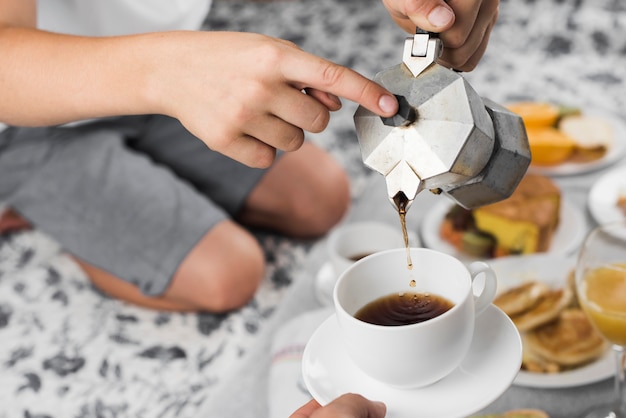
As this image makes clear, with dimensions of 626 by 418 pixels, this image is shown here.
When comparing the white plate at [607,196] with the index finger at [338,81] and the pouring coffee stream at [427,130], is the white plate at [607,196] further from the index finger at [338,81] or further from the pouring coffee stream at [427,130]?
the index finger at [338,81]

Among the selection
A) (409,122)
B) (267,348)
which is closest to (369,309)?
(409,122)

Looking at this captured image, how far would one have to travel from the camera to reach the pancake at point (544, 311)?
0.91 m

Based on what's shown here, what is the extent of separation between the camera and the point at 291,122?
682 mm

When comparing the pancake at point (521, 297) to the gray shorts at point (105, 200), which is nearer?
the pancake at point (521, 297)

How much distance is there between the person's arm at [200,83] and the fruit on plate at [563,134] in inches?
29.1

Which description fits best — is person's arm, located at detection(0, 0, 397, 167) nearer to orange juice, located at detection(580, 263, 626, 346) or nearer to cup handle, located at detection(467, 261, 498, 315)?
cup handle, located at detection(467, 261, 498, 315)

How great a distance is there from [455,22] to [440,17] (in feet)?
0.19

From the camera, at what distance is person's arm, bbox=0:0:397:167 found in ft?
2.10

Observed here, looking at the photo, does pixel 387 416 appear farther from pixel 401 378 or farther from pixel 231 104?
pixel 231 104

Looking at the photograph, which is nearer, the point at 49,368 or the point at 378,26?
the point at 49,368

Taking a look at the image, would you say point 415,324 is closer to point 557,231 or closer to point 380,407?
point 380,407

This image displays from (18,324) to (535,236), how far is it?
3.04ft

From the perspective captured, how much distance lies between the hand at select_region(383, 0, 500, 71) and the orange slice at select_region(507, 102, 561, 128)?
2.02ft

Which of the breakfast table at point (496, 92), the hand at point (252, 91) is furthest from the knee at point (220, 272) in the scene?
the hand at point (252, 91)
